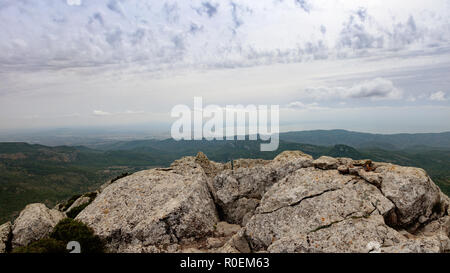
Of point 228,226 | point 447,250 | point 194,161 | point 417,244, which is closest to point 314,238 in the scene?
point 417,244

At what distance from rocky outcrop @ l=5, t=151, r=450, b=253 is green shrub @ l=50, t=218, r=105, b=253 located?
716mm

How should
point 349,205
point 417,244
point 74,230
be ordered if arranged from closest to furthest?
point 417,244 < point 349,205 < point 74,230

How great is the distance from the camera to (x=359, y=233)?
14.9 m

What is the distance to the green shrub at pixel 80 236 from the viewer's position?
61.3 feet

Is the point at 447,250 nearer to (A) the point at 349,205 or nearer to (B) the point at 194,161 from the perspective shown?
(A) the point at 349,205

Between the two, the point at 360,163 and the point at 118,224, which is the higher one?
the point at 360,163

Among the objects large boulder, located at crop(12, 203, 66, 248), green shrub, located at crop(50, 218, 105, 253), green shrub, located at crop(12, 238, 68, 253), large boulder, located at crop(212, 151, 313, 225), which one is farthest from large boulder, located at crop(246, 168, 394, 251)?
large boulder, located at crop(12, 203, 66, 248)

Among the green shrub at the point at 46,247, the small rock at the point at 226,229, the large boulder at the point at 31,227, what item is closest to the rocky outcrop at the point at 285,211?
the small rock at the point at 226,229

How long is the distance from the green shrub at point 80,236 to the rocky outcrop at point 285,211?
0.72 metres

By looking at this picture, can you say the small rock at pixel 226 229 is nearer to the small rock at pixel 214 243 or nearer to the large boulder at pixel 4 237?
the small rock at pixel 214 243

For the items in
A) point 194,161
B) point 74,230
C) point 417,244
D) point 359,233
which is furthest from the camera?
point 194,161

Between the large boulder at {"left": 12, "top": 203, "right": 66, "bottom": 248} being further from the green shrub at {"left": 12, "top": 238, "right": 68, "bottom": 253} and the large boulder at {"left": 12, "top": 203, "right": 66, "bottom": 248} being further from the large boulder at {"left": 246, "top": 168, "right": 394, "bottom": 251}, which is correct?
the large boulder at {"left": 246, "top": 168, "right": 394, "bottom": 251}
